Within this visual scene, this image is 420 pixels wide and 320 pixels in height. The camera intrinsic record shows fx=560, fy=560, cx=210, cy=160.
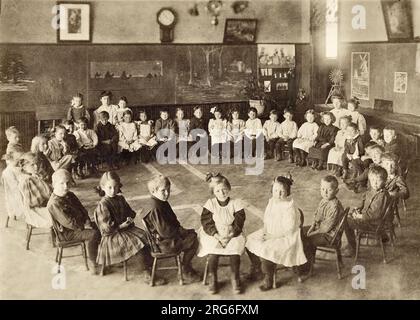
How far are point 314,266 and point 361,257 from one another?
1.81ft

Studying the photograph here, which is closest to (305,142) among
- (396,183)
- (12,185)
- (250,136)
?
(250,136)

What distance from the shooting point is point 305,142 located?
371 inches

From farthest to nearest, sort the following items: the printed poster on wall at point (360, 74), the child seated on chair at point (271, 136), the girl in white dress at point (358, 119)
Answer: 1. the printed poster on wall at point (360, 74)
2. the child seated on chair at point (271, 136)
3. the girl in white dress at point (358, 119)

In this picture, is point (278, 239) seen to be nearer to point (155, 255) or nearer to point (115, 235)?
point (155, 255)

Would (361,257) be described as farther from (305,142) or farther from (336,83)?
(336,83)

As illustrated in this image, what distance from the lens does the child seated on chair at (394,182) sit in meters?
6.19

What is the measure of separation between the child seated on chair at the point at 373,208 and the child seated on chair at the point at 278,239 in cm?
74

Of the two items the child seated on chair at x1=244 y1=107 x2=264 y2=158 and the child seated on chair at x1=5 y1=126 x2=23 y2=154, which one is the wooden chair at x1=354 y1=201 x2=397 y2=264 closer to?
the child seated on chair at x1=5 y1=126 x2=23 y2=154

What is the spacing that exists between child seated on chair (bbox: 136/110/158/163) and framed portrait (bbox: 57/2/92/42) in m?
2.15

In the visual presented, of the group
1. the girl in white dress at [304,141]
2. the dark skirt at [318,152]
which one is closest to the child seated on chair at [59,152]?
the girl in white dress at [304,141]

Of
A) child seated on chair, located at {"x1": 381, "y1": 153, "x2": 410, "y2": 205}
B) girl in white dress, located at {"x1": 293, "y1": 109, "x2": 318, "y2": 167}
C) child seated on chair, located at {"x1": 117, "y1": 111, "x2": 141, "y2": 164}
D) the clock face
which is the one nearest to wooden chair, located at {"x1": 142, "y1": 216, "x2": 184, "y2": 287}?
child seated on chair, located at {"x1": 381, "y1": 153, "x2": 410, "y2": 205}

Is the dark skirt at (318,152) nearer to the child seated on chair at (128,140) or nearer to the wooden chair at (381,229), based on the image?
the child seated on chair at (128,140)

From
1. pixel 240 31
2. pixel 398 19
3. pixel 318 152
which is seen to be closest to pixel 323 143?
pixel 318 152
